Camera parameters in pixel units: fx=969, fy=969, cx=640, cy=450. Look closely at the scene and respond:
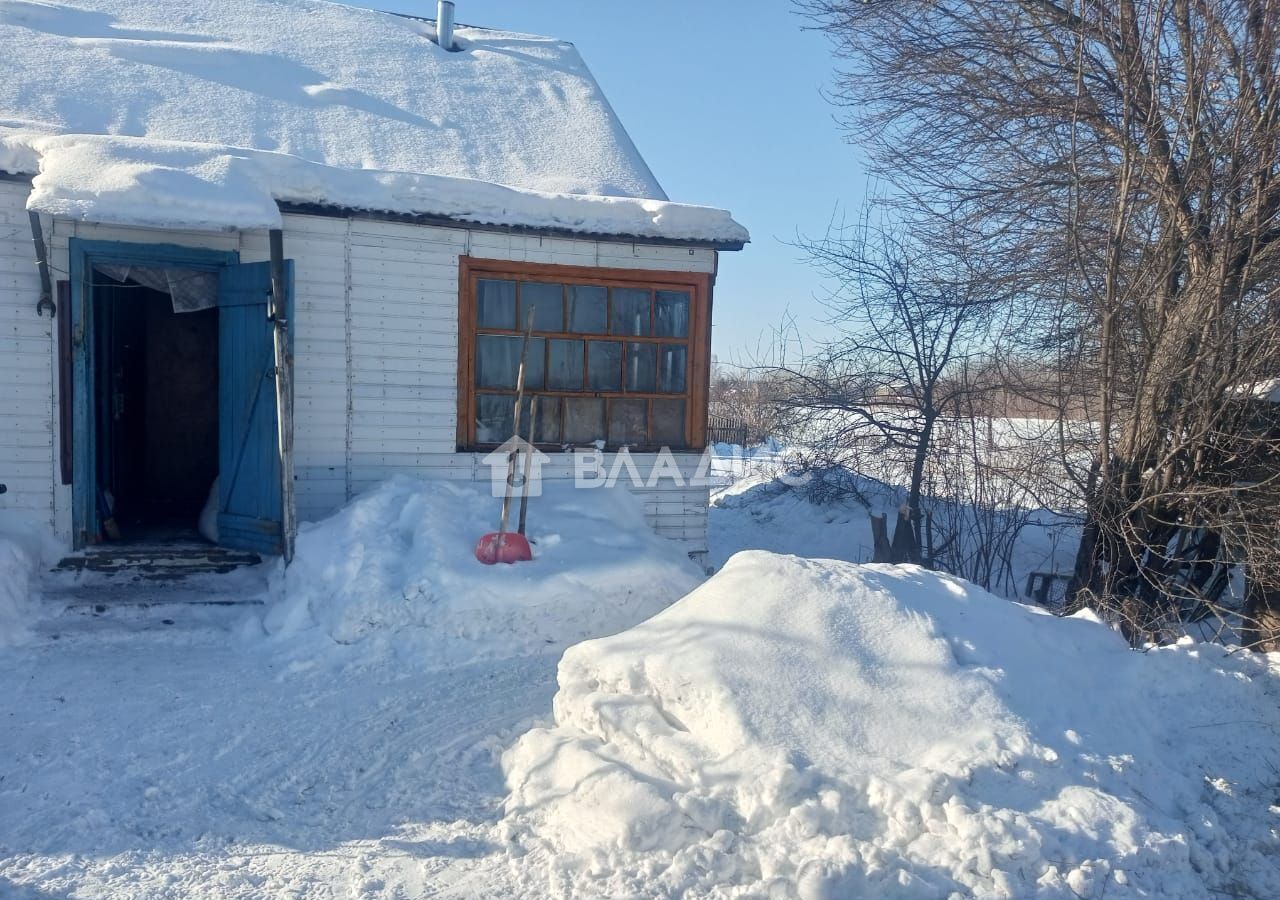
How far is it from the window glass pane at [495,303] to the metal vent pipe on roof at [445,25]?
438cm

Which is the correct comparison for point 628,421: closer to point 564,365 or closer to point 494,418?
point 564,365

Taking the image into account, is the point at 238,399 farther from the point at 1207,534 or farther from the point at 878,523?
the point at 1207,534

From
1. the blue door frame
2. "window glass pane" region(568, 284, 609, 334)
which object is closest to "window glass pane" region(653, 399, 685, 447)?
"window glass pane" region(568, 284, 609, 334)

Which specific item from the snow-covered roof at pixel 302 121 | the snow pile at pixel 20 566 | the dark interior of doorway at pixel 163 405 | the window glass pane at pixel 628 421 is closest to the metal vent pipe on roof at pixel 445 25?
the snow-covered roof at pixel 302 121

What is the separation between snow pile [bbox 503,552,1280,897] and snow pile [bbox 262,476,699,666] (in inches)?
68.8

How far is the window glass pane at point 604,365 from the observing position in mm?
8469

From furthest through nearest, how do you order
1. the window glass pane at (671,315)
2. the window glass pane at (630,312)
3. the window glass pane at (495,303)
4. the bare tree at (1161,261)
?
the window glass pane at (671,315) → the window glass pane at (630,312) → the window glass pane at (495,303) → the bare tree at (1161,261)

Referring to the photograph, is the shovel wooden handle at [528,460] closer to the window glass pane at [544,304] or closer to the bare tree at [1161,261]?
the window glass pane at [544,304]

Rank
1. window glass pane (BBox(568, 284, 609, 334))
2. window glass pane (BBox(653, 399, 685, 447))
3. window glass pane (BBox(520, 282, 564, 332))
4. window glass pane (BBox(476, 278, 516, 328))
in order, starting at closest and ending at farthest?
window glass pane (BBox(476, 278, 516, 328))
window glass pane (BBox(520, 282, 564, 332))
window glass pane (BBox(568, 284, 609, 334))
window glass pane (BBox(653, 399, 685, 447))

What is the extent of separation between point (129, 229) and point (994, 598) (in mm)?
6505

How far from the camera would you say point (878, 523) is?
977cm

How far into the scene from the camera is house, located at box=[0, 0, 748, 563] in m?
6.99

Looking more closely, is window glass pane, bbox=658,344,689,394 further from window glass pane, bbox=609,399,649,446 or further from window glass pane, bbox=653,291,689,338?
window glass pane, bbox=609,399,649,446

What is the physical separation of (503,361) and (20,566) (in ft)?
12.4
